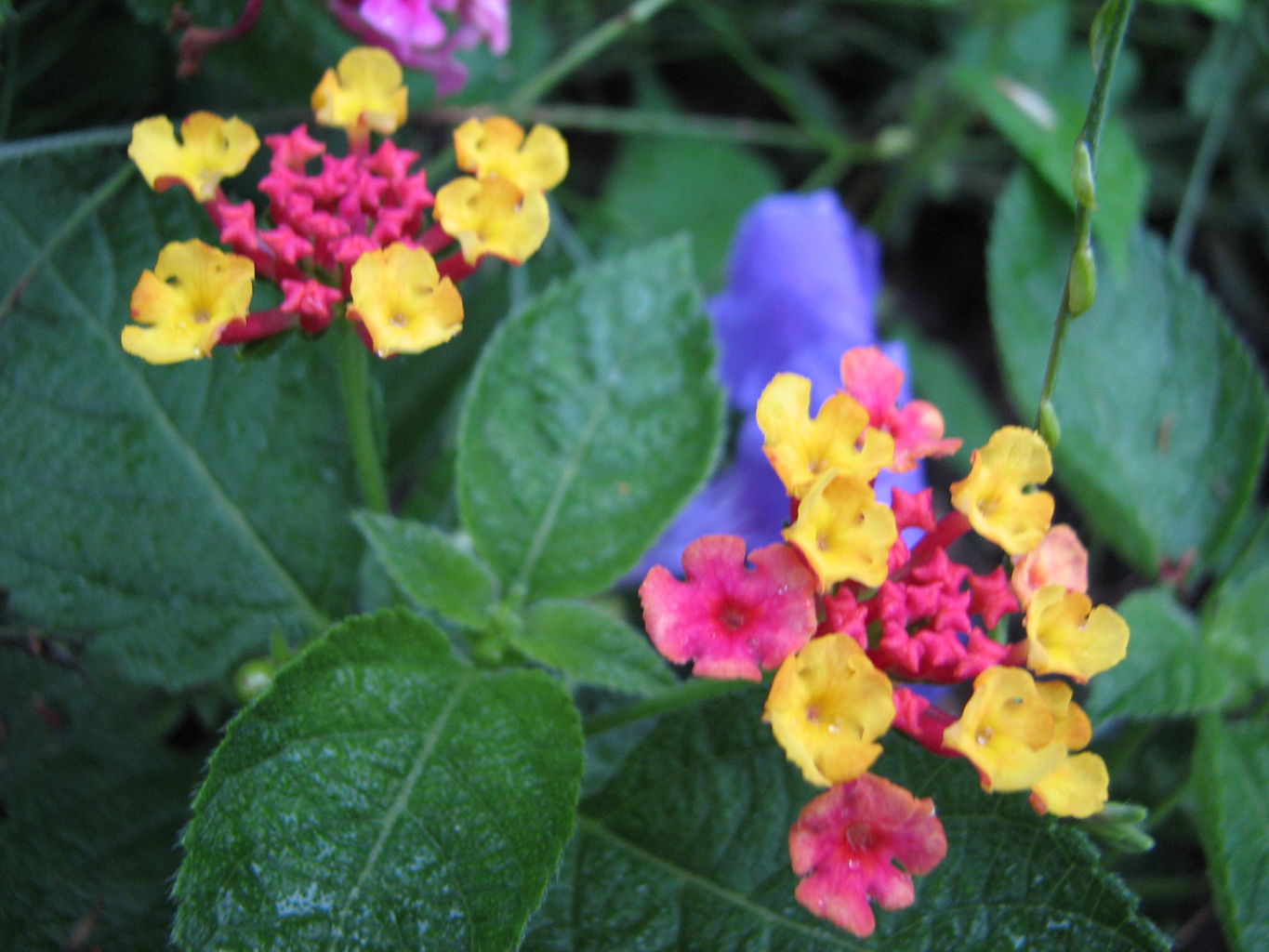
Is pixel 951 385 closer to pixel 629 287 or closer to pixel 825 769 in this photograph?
pixel 629 287

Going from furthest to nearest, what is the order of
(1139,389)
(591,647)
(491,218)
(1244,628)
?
(1139,389), (1244,628), (591,647), (491,218)

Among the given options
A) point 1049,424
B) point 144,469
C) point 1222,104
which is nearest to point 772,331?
point 1049,424

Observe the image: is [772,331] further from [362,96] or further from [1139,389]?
[362,96]

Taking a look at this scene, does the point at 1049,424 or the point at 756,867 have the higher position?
the point at 1049,424

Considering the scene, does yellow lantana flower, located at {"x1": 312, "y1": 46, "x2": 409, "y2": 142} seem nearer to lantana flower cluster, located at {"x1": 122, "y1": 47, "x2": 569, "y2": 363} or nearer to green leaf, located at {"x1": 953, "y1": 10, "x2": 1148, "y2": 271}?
lantana flower cluster, located at {"x1": 122, "y1": 47, "x2": 569, "y2": 363}

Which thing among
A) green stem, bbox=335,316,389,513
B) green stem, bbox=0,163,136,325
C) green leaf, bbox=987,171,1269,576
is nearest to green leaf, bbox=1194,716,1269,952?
green leaf, bbox=987,171,1269,576
